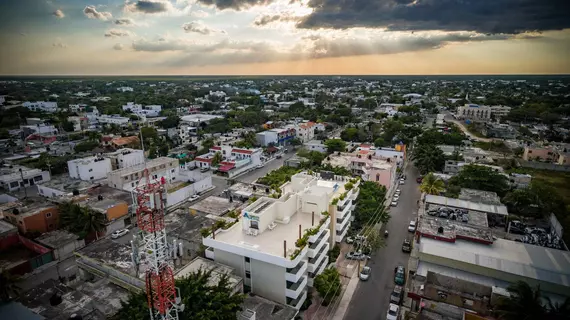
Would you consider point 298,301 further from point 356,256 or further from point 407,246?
point 407,246

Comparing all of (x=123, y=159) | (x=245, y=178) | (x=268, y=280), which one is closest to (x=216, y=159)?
(x=245, y=178)

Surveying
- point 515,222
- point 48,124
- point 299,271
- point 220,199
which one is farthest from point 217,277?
point 48,124

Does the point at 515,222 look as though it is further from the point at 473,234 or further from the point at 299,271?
the point at 299,271

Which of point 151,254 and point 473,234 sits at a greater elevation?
point 151,254

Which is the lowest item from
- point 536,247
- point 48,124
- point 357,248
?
point 357,248

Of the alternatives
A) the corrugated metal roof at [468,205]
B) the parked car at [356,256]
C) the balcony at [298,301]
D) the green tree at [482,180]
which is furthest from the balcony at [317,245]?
the green tree at [482,180]
